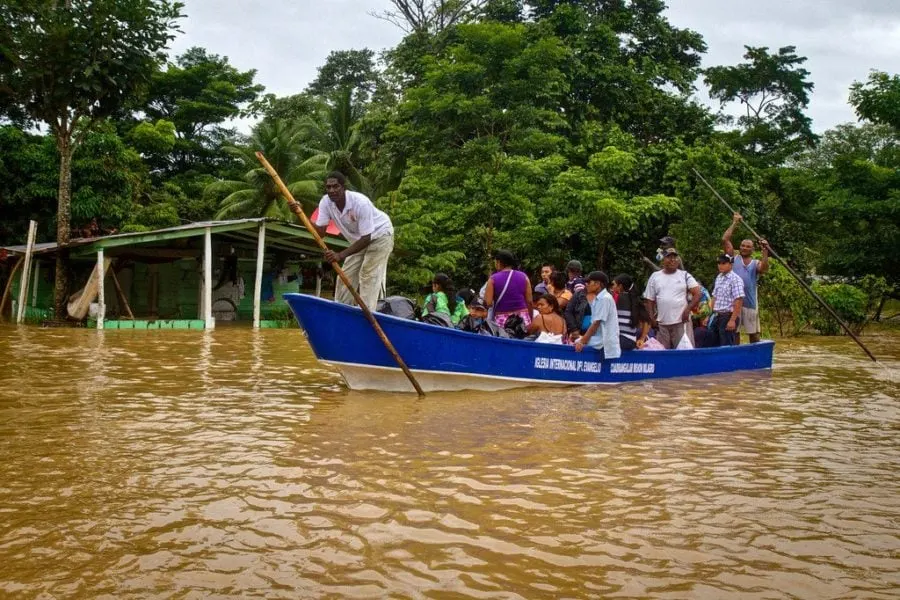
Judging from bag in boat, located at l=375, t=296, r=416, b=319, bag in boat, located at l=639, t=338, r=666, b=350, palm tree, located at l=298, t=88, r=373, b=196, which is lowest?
bag in boat, located at l=639, t=338, r=666, b=350

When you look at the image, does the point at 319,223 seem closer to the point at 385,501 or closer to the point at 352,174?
the point at 385,501

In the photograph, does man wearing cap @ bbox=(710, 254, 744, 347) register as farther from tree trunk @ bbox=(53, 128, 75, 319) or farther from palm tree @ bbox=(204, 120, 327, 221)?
palm tree @ bbox=(204, 120, 327, 221)

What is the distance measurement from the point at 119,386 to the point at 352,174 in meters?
22.5

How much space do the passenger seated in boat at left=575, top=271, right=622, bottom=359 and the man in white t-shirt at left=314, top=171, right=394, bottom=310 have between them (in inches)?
88.8

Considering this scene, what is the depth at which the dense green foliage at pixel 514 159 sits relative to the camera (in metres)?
22.6

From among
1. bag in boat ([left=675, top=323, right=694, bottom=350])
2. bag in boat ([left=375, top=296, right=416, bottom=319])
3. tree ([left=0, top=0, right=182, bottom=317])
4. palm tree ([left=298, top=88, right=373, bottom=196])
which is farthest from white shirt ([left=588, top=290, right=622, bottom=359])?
palm tree ([left=298, top=88, right=373, bottom=196])

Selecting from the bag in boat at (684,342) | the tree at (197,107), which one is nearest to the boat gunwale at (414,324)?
the bag in boat at (684,342)

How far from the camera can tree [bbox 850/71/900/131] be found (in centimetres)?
2445

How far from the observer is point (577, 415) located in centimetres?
757

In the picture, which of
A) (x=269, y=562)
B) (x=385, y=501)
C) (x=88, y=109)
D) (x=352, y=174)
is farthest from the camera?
(x=352, y=174)

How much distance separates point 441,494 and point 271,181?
28.1 m

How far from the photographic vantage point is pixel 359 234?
8.81 metres

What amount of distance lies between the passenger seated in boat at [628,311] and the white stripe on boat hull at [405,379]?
167 cm

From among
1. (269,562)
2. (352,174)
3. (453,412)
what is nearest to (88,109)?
(352,174)
